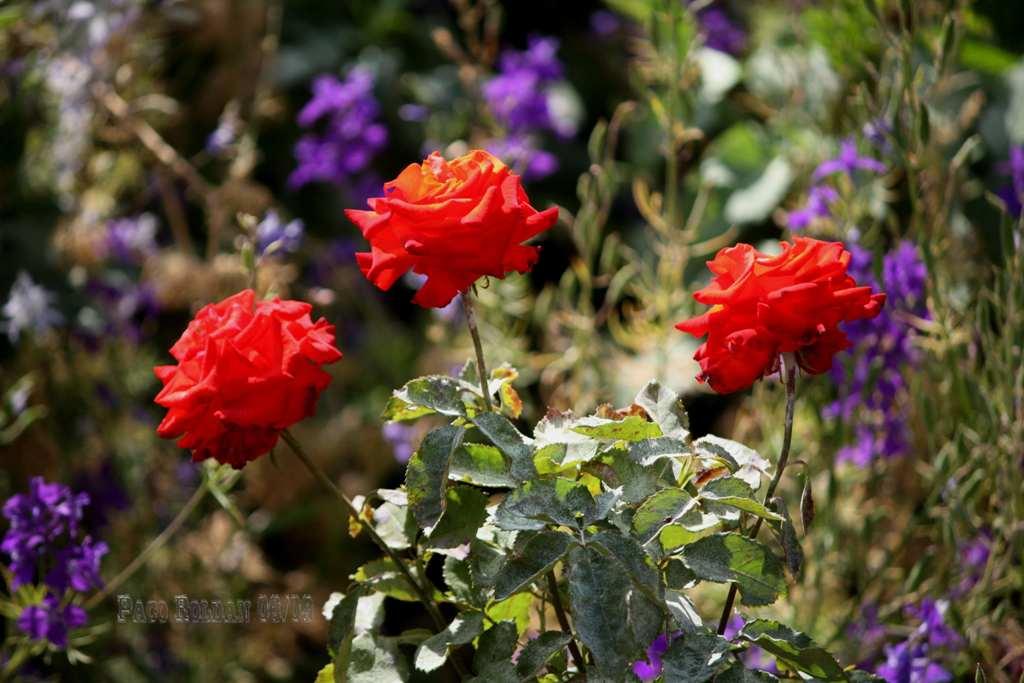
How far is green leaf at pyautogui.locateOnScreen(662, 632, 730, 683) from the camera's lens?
2.72ft

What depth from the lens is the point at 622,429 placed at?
0.87m

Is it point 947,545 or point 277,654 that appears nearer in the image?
point 947,545

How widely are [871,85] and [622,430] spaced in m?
1.33

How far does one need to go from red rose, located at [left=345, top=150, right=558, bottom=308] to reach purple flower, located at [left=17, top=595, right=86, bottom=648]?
0.55 meters

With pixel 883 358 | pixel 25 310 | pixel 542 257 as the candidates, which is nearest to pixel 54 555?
pixel 25 310

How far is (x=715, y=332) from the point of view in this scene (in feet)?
2.93

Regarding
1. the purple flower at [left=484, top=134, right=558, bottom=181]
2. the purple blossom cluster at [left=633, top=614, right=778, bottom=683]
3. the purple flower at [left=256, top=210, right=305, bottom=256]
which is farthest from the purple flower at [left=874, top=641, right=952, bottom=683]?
the purple flower at [left=484, top=134, right=558, bottom=181]

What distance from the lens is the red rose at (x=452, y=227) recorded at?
0.84 metres

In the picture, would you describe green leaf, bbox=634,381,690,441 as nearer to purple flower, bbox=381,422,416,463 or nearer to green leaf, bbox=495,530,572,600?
green leaf, bbox=495,530,572,600

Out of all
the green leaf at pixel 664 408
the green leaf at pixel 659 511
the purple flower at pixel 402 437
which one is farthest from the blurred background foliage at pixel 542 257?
the green leaf at pixel 659 511

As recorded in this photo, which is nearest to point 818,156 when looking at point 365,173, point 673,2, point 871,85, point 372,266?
point 871,85

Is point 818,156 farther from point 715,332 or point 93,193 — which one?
point 93,193

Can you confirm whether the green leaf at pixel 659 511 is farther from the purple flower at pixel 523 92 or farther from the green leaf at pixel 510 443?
the purple flower at pixel 523 92

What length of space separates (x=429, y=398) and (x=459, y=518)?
10 centimetres
